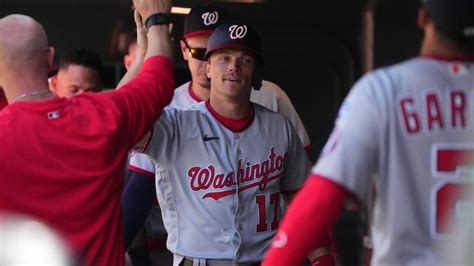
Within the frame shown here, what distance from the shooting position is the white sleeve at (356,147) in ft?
6.36

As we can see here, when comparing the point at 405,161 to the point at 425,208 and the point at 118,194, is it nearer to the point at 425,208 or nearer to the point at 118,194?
the point at 425,208

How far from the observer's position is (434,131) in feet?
6.49

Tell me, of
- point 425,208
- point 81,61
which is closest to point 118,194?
point 425,208

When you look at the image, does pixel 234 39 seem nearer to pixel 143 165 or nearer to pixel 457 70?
pixel 143 165

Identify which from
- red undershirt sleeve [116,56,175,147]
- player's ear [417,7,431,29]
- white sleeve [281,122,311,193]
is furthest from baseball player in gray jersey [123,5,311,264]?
player's ear [417,7,431,29]

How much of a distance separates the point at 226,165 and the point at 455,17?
135 cm

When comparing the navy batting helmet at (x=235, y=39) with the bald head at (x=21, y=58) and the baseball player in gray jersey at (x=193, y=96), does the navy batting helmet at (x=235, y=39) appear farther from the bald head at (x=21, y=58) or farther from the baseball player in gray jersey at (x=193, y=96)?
the bald head at (x=21, y=58)

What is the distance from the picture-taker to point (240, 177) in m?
3.18

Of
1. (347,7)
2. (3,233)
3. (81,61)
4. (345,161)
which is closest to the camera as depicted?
(345,161)

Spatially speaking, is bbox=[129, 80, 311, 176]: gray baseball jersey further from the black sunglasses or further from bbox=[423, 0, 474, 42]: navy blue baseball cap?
bbox=[423, 0, 474, 42]: navy blue baseball cap

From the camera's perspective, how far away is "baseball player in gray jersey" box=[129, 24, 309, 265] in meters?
3.12

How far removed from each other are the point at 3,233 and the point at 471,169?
1.36m

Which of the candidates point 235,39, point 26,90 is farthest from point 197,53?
point 26,90

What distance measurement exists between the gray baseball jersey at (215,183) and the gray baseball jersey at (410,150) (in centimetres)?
116
